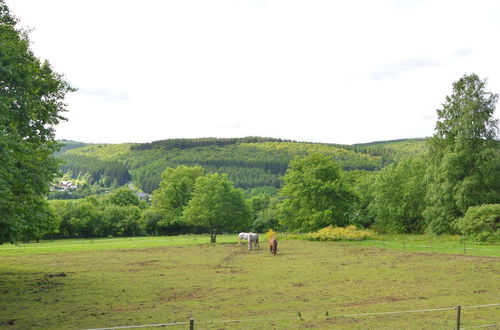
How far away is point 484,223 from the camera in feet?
141

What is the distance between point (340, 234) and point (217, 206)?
17268mm

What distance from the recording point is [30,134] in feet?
72.1

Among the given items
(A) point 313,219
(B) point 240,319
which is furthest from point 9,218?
(A) point 313,219

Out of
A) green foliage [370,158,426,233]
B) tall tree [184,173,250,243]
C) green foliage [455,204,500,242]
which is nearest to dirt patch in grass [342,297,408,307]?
green foliage [455,204,500,242]

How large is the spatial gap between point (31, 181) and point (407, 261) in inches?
1033

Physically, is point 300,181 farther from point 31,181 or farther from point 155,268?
point 31,181

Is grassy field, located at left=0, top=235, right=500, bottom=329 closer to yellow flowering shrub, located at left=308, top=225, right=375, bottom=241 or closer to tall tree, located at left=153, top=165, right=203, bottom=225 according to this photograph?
yellow flowering shrub, located at left=308, top=225, right=375, bottom=241

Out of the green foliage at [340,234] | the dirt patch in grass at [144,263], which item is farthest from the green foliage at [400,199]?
the dirt patch in grass at [144,263]

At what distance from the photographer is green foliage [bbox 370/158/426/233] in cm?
6631

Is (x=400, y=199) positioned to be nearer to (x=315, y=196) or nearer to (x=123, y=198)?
(x=315, y=196)

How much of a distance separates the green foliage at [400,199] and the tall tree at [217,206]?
23.0 meters

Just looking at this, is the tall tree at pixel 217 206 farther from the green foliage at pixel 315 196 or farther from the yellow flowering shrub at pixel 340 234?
the yellow flowering shrub at pixel 340 234

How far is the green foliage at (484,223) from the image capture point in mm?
42531

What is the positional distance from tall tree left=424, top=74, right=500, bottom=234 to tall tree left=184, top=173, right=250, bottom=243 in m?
25.9
